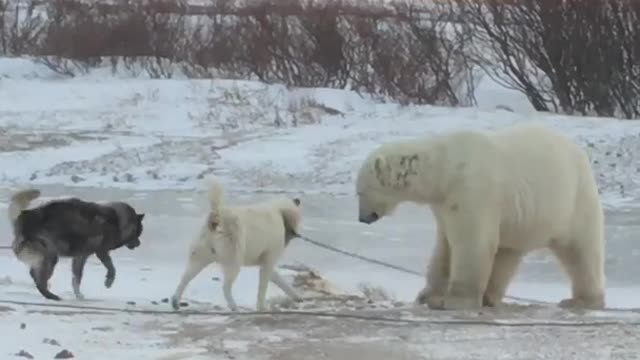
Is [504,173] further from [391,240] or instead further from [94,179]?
[94,179]

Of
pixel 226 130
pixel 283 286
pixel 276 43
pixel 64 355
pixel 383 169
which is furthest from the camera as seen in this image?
pixel 276 43

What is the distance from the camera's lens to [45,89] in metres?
27.4

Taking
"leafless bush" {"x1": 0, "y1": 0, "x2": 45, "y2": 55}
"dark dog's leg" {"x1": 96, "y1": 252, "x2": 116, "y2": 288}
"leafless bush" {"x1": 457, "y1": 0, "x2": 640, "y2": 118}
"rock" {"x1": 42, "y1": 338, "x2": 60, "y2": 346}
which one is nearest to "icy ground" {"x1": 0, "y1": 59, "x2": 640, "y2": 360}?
"rock" {"x1": 42, "y1": 338, "x2": 60, "y2": 346}

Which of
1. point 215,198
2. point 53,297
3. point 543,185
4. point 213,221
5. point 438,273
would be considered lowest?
point 53,297

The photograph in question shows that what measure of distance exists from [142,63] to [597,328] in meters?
25.0

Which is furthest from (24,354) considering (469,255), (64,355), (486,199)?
(486,199)

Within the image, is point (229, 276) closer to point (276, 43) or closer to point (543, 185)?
point (543, 185)

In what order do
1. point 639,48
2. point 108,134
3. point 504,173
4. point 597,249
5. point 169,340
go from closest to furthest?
point 169,340 → point 504,173 → point 597,249 → point 108,134 → point 639,48

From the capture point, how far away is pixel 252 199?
15.9m

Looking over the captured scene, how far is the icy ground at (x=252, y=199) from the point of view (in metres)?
6.95

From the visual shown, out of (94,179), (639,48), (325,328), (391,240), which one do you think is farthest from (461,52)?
(325,328)

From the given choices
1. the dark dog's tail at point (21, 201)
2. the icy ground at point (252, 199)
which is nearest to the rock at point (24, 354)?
the icy ground at point (252, 199)

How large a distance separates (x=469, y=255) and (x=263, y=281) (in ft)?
4.02

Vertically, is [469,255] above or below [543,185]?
below
